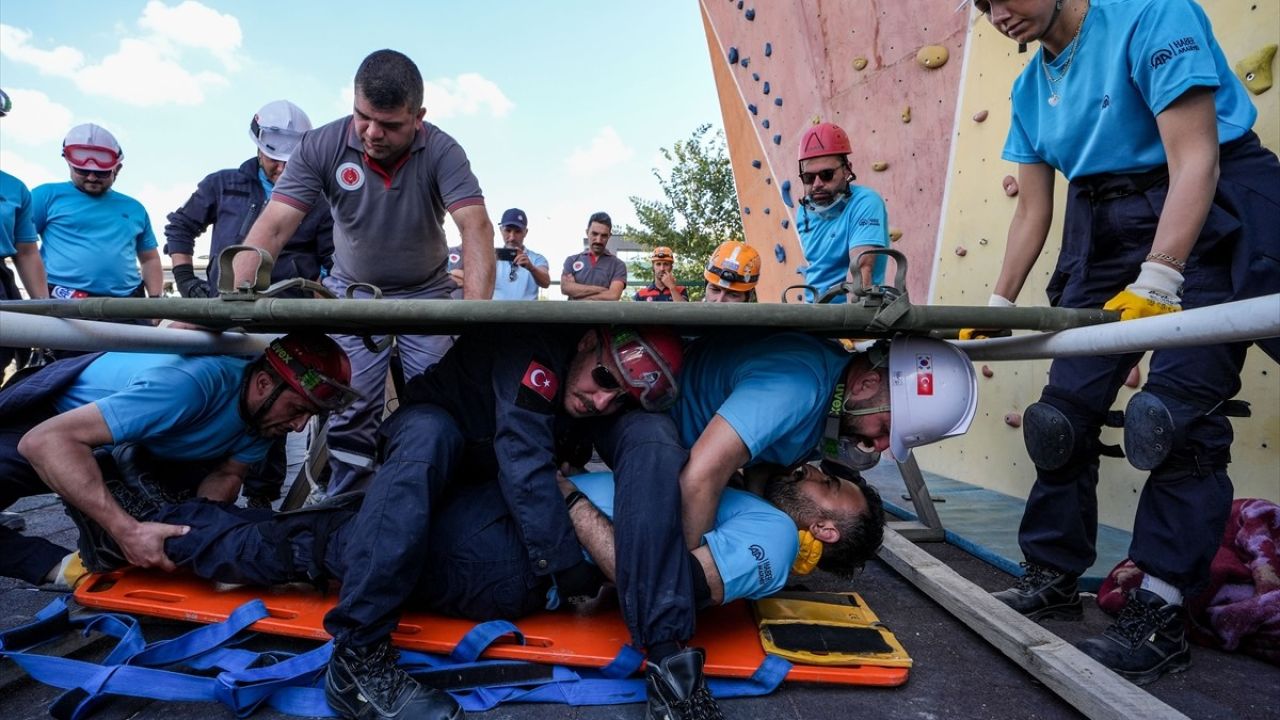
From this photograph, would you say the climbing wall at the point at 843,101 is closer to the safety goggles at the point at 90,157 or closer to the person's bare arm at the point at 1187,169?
the person's bare arm at the point at 1187,169

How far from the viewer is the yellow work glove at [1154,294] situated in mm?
1561

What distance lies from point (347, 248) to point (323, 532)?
1.24 m

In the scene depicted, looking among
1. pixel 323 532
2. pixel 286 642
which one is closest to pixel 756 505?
pixel 323 532

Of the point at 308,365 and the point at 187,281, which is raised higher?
the point at 187,281

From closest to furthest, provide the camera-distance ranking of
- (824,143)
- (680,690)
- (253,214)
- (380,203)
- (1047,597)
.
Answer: (680,690) < (1047,597) < (380,203) < (824,143) < (253,214)

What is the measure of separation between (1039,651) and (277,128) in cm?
368

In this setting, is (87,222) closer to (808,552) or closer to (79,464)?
(79,464)

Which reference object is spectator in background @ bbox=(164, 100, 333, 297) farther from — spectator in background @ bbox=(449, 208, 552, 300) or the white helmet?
the white helmet

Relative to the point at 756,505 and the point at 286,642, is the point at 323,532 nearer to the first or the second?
the point at 286,642

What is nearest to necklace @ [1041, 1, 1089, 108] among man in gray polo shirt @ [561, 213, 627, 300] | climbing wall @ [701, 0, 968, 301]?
climbing wall @ [701, 0, 968, 301]

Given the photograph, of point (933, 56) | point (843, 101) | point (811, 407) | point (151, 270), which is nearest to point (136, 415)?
point (811, 407)

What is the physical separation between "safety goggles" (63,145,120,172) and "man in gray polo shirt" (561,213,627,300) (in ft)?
12.1

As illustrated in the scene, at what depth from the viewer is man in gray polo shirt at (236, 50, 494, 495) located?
247 cm

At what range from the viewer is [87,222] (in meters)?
3.96
